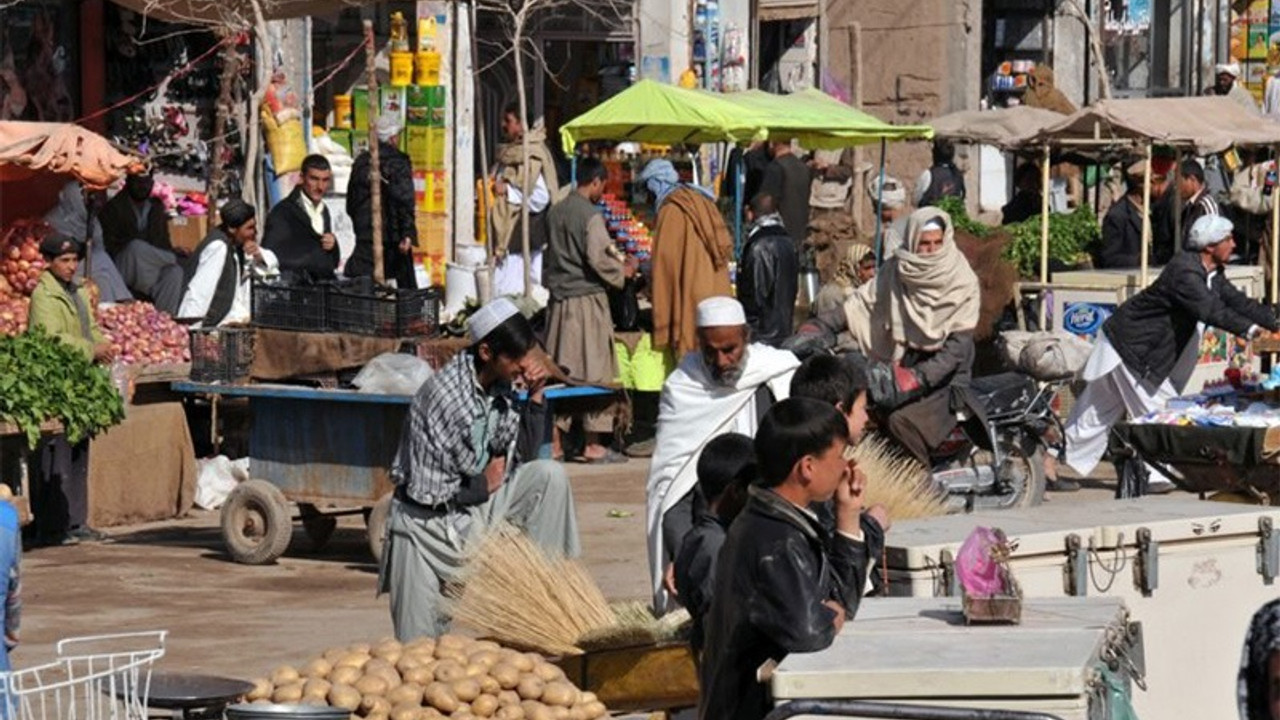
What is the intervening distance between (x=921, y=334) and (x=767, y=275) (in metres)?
4.45

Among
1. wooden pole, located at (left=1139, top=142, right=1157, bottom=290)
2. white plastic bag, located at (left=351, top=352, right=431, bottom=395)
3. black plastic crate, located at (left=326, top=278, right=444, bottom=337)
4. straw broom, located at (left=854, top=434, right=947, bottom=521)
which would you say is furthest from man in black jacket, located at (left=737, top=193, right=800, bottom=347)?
straw broom, located at (left=854, top=434, right=947, bottom=521)

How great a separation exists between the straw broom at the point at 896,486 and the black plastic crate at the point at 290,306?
122 inches

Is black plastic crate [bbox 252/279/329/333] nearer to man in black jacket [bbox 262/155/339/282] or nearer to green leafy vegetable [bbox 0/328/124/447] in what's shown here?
green leafy vegetable [bbox 0/328/124/447]

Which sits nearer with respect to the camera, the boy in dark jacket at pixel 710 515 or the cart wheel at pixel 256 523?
the boy in dark jacket at pixel 710 515

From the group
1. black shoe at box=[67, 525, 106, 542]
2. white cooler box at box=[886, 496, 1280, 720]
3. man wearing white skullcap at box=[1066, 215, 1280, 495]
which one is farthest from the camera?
man wearing white skullcap at box=[1066, 215, 1280, 495]

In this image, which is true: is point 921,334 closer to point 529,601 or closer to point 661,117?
point 529,601

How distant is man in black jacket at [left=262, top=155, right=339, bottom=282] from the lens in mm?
17328

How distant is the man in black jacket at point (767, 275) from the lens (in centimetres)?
1827

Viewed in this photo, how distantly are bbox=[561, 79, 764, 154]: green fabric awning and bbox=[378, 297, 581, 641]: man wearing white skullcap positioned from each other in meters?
9.90

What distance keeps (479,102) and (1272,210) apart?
23.1ft

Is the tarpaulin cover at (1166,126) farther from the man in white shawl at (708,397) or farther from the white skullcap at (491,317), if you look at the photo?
the white skullcap at (491,317)

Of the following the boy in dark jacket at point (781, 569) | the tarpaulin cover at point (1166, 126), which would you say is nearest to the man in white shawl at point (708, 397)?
the boy in dark jacket at point (781, 569)

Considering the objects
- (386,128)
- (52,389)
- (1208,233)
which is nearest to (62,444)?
(52,389)

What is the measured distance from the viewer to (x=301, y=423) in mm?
13570
